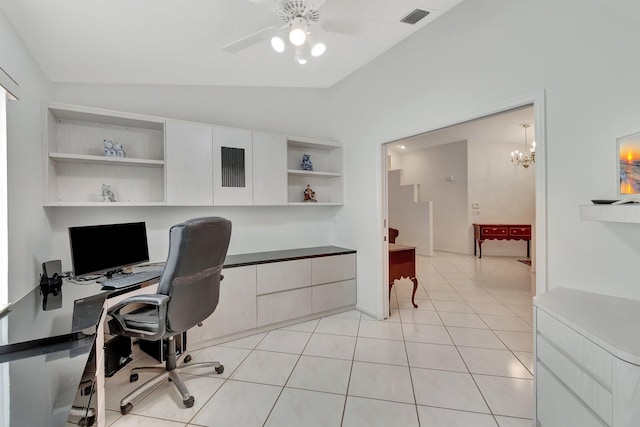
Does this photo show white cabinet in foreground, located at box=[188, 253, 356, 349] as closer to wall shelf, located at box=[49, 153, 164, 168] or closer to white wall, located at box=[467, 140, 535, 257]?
wall shelf, located at box=[49, 153, 164, 168]

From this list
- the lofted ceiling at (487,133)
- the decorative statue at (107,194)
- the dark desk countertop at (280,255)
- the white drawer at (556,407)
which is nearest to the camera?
the white drawer at (556,407)

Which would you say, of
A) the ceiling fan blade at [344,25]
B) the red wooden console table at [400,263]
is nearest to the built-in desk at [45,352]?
the ceiling fan blade at [344,25]

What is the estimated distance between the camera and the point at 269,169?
127 inches

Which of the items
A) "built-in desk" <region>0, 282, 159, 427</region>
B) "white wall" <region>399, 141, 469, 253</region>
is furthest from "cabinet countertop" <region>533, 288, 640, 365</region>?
"white wall" <region>399, 141, 469, 253</region>

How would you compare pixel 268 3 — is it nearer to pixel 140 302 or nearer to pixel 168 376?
pixel 140 302

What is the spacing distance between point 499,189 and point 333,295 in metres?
6.13

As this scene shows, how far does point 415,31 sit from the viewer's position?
2791 millimetres

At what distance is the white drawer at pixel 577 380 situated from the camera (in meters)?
1.06

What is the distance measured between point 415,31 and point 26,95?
10.6ft

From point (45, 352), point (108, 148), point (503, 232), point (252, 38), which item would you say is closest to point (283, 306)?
point (45, 352)

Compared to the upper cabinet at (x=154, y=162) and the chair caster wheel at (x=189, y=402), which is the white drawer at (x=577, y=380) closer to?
the chair caster wheel at (x=189, y=402)

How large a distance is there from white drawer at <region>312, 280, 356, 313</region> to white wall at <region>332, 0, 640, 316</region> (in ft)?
6.49

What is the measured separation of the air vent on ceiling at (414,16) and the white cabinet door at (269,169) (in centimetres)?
165

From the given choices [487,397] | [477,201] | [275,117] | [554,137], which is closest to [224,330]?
[487,397]
